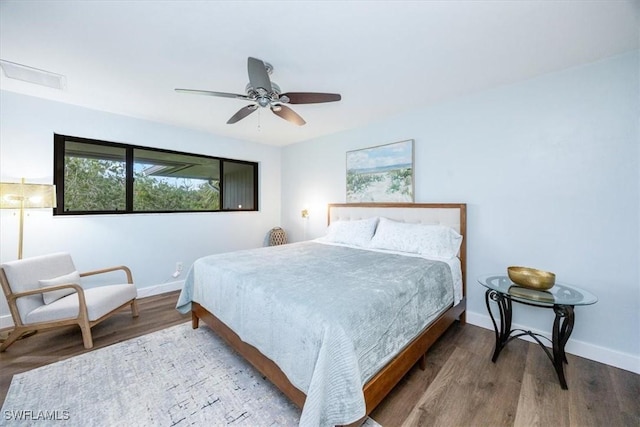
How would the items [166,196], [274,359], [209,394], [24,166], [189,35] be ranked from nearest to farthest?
[274,359] < [209,394] < [189,35] < [24,166] < [166,196]

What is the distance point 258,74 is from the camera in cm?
183

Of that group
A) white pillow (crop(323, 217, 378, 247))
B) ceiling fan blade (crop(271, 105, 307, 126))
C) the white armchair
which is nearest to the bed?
white pillow (crop(323, 217, 378, 247))

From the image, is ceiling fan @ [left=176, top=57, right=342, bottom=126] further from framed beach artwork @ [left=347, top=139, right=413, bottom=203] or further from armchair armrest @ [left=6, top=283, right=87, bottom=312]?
armchair armrest @ [left=6, top=283, right=87, bottom=312]

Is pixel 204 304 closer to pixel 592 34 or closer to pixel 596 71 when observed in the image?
pixel 592 34

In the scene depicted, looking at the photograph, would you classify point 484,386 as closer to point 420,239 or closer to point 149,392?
point 420,239

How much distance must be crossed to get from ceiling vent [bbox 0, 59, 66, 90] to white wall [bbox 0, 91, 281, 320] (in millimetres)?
566

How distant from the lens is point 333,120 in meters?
3.55

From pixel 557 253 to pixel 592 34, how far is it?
1.73 m

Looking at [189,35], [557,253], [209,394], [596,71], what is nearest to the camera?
[209,394]

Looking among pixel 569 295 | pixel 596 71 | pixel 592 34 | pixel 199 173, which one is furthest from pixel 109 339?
pixel 596 71

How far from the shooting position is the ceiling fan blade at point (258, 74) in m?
1.76

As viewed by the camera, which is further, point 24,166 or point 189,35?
point 24,166

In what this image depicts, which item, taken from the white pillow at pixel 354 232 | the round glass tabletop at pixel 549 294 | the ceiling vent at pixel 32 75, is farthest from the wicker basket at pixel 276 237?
the round glass tabletop at pixel 549 294

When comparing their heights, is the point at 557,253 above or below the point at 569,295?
above
